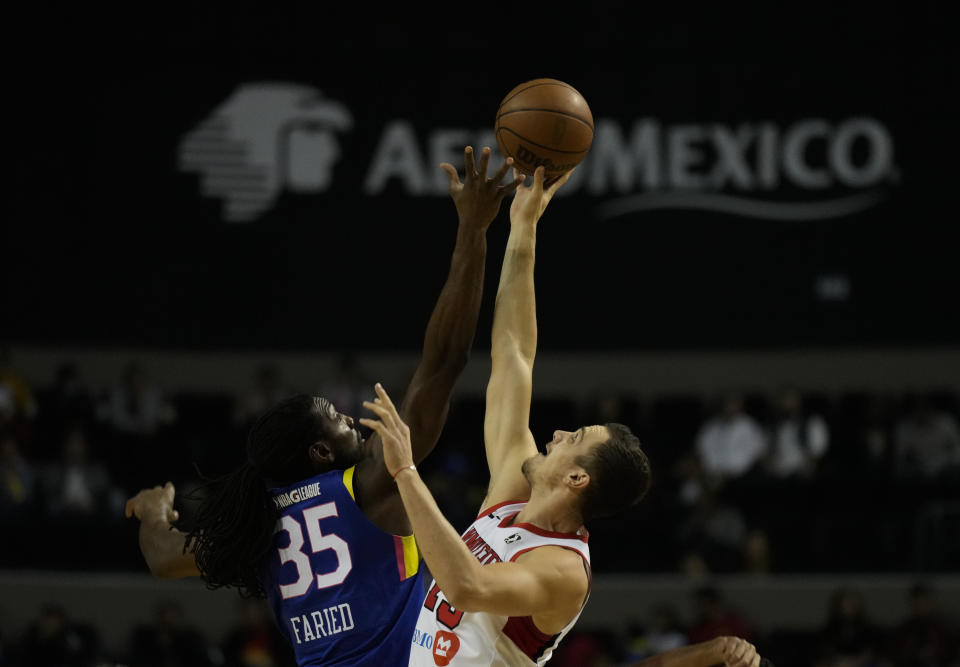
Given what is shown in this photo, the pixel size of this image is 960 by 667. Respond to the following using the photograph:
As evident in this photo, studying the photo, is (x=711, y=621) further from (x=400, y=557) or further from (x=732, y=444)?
(x=400, y=557)

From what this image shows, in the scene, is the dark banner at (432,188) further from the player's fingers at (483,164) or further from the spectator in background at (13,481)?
the player's fingers at (483,164)

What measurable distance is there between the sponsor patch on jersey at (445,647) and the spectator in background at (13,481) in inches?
335

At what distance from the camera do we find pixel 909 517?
11.6 metres

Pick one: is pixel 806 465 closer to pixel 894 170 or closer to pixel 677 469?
pixel 677 469

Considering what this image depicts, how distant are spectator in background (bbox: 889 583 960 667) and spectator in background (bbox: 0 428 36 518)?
734 centimetres

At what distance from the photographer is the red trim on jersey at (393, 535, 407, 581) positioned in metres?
3.92

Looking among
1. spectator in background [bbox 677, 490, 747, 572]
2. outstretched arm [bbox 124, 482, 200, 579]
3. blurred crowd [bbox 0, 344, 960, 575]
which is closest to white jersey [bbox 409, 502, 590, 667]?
outstretched arm [bbox 124, 482, 200, 579]

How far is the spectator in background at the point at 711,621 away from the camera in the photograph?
10289 mm

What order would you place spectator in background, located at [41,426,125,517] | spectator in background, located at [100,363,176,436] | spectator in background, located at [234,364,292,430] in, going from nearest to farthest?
spectator in background, located at [41,426,125,517]
spectator in background, located at [234,364,292,430]
spectator in background, located at [100,363,176,436]

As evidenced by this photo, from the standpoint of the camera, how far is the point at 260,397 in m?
12.7

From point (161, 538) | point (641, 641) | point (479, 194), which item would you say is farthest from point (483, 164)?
point (641, 641)

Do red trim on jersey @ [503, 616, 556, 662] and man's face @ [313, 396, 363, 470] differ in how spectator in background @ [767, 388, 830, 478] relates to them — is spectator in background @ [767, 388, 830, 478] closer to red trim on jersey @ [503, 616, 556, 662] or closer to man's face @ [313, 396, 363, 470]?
red trim on jersey @ [503, 616, 556, 662]

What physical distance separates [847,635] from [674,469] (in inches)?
96.1

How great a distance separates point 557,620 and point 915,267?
10.4 m
